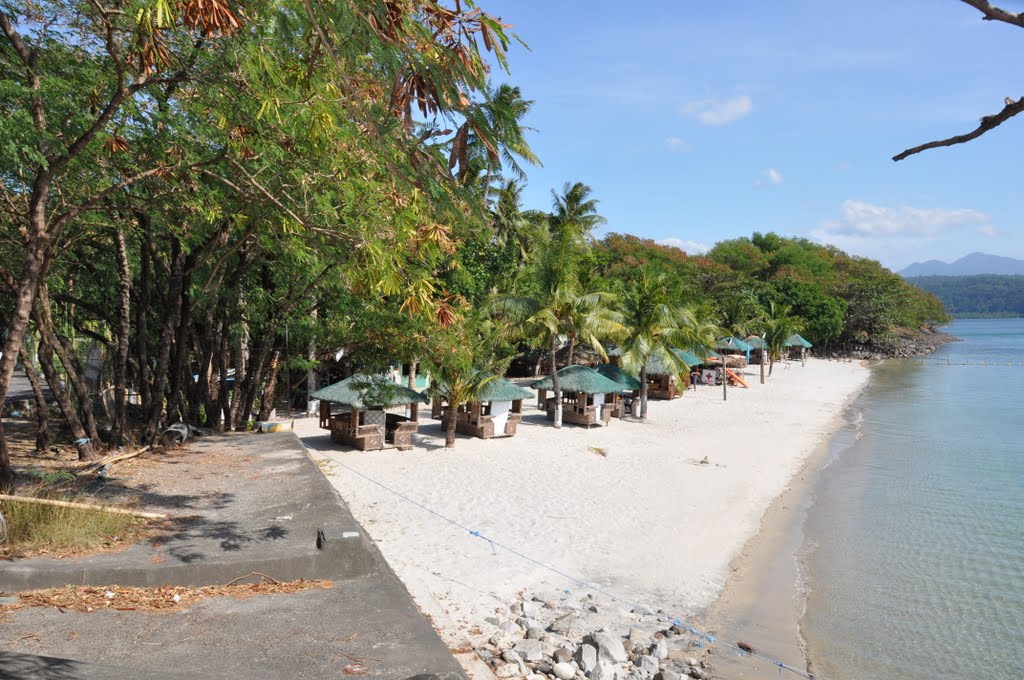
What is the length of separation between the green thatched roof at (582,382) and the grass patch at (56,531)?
14.1 meters

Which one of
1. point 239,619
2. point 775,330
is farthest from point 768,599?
point 775,330

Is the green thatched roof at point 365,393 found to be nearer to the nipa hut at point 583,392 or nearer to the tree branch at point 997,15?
the nipa hut at point 583,392

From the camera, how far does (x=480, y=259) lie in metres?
26.1

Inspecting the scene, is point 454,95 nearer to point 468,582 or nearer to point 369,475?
point 468,582

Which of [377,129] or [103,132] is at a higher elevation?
[103,132]

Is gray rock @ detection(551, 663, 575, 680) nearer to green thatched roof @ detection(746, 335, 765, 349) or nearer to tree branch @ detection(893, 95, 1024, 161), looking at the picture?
tree branch @ detection(893, 95, 1024, 161)

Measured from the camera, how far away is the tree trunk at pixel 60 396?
8547 mm

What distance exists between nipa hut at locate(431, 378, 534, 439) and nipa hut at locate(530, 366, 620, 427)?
7.40ft

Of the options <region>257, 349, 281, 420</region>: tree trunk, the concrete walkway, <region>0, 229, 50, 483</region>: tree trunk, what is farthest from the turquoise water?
<region>257, 349, 281, 420</region>: tree trunk

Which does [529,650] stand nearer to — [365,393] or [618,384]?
[365,393]

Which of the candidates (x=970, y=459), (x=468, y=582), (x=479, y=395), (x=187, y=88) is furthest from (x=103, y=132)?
(x=970, y=459)

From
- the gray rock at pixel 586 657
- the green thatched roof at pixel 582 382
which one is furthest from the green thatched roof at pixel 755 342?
the gray rock at pixel 586 657

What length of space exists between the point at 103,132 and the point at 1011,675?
10777 mm

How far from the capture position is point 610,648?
22.0 feet
